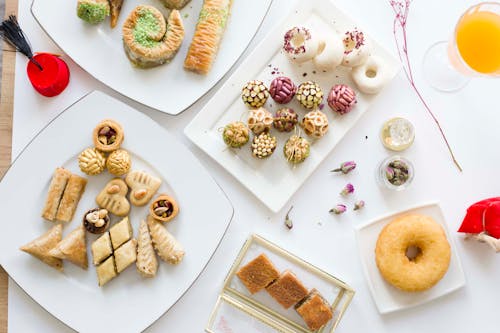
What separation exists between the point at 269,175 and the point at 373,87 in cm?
45

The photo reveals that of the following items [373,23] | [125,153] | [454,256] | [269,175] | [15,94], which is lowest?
[15,94]

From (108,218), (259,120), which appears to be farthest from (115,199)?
(259,120)

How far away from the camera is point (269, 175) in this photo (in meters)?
1.90

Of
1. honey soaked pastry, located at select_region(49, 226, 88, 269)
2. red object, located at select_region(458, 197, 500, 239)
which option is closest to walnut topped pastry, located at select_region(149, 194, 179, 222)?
honey soaked pastry, located at select_region(49, 226, 88, 269)

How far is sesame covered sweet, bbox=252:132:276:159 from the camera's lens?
1.84 meters

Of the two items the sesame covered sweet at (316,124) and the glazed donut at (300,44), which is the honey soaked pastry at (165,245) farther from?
the glazed donut at (300,44)

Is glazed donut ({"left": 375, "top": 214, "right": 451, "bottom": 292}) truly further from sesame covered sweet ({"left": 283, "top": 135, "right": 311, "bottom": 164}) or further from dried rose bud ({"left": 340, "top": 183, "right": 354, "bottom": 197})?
sesame covered sweet ({"left": 283, "top": 135, "right": 311, "bottom": 164})

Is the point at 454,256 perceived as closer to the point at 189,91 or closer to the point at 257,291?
the point at 257,291

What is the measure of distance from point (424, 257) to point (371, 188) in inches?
11.3

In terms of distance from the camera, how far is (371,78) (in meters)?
1.86

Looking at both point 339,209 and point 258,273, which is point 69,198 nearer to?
point 258,273

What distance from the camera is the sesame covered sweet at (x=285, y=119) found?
185 centimetres

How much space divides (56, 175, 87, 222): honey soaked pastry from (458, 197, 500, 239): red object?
51.5 inches

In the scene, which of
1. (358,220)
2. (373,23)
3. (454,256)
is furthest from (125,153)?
(454,256)
